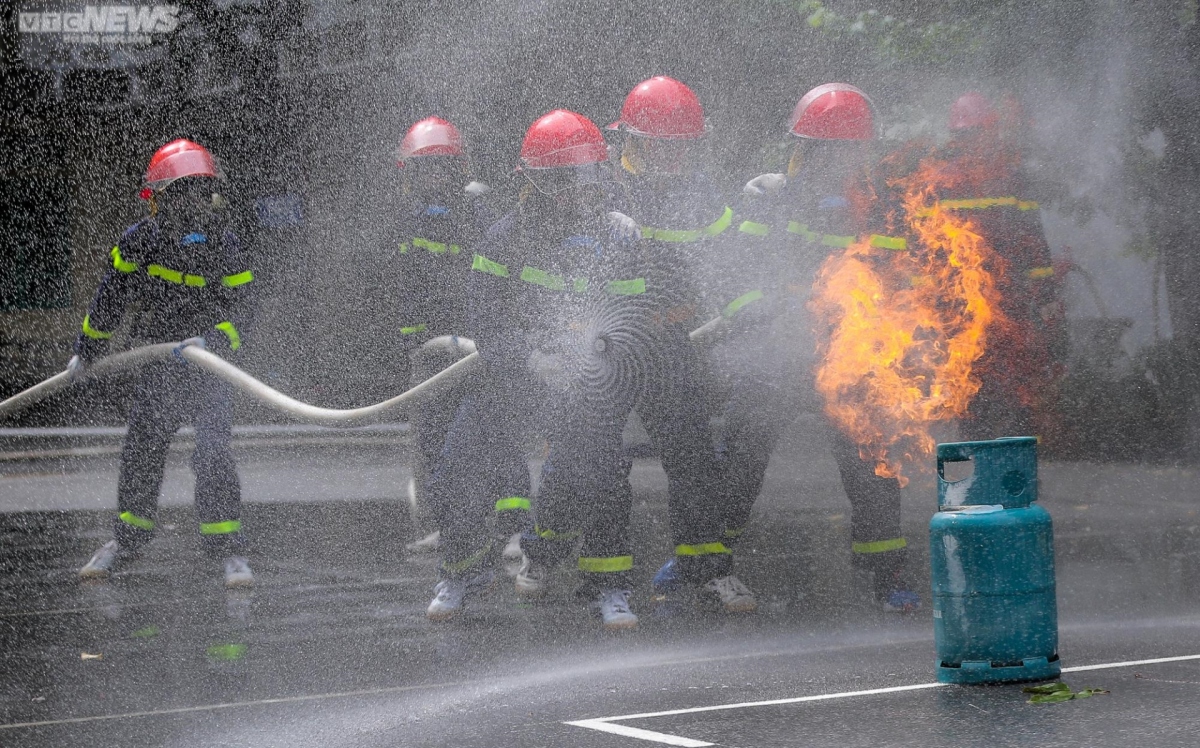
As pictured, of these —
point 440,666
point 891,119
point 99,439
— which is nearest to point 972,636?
point 440,666

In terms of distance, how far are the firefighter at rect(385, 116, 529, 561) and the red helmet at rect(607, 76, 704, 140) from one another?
4.23 feet

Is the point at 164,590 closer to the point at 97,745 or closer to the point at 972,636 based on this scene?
the point at 97,745

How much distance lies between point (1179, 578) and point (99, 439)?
9107mm

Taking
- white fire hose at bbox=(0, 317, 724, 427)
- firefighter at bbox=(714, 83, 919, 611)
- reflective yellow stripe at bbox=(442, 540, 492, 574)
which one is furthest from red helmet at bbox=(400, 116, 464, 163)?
reflective yellow stripe at bbox=(442, 540, 492, 574)

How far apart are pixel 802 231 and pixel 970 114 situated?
1755 mm

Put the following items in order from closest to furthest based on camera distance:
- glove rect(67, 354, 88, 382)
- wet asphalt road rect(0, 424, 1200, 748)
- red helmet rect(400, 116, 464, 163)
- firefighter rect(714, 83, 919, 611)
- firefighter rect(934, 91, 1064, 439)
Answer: wet asphalt road rect(0, 424, 1200, 748), firefighter rect(714, 83, 919, 611), firefighter rect(934, 91, 1064, 439), glove rect(67, 354, 88, 382), red helmet rect(400, 116, 464, 163)

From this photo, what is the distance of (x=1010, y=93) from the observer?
9516 millimetres

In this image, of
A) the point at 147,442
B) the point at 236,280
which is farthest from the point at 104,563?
the point at 236,280

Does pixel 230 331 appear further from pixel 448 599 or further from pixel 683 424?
pixel 683 424

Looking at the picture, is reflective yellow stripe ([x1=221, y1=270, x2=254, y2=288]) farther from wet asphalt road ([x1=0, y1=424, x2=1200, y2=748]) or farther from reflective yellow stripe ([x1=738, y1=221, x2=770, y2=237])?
reflective yellow stripe ([x1=738, y1=221, x2=770, y2=237])

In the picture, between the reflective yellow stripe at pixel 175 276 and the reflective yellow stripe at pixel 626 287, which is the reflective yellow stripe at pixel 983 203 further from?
the reflective yellow stripe at pixel 175 276

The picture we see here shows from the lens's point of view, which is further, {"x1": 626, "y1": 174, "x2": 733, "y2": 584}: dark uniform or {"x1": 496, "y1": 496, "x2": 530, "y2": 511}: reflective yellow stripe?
{"x1": 496, "y1": 496, "x2": 530, "y2": 511}: reflective yellow stripe

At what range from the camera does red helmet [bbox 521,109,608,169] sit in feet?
19.2

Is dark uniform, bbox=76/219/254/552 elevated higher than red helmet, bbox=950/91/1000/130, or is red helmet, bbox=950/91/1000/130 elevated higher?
red helmet, bbox=950/91/1000/130
